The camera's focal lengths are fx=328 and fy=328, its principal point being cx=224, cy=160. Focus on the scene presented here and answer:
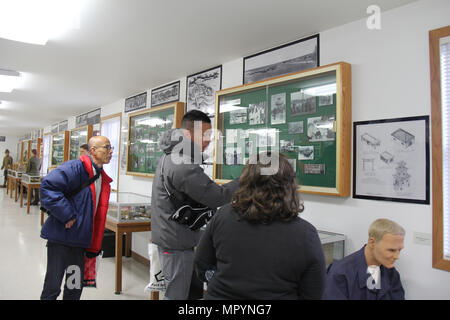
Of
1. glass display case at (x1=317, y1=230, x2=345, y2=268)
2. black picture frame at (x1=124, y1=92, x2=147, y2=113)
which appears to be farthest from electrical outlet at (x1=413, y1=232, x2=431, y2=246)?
black picture frame at (x1=124, y1=92, x2=147, y2=113)

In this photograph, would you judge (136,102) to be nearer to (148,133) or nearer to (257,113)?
(148,133)

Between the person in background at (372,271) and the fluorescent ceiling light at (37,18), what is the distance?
2.68m

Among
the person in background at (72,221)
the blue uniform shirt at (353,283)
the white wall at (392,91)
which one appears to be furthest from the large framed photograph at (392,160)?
the person in background at (72,221)

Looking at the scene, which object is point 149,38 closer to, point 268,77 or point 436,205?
point 268,77

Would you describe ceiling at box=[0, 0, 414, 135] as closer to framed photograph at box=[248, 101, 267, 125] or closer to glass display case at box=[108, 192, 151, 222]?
framed photograph at box=[248, 101, 267, 125]

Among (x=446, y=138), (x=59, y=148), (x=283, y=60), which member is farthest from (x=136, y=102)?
(x=59, y=148)

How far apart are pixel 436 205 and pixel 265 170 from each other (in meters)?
1.50

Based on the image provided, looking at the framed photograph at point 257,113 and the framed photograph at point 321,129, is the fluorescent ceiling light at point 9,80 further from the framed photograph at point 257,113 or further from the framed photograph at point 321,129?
the framed photograph at point 321,129

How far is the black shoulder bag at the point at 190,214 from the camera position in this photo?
85.9 inches

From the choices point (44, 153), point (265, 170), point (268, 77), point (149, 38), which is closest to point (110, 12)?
point (149, 38)

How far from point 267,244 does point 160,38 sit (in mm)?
2662

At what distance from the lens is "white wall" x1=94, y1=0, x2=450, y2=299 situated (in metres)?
2.22

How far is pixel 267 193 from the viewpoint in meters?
1.26

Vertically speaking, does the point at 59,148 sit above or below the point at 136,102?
below
